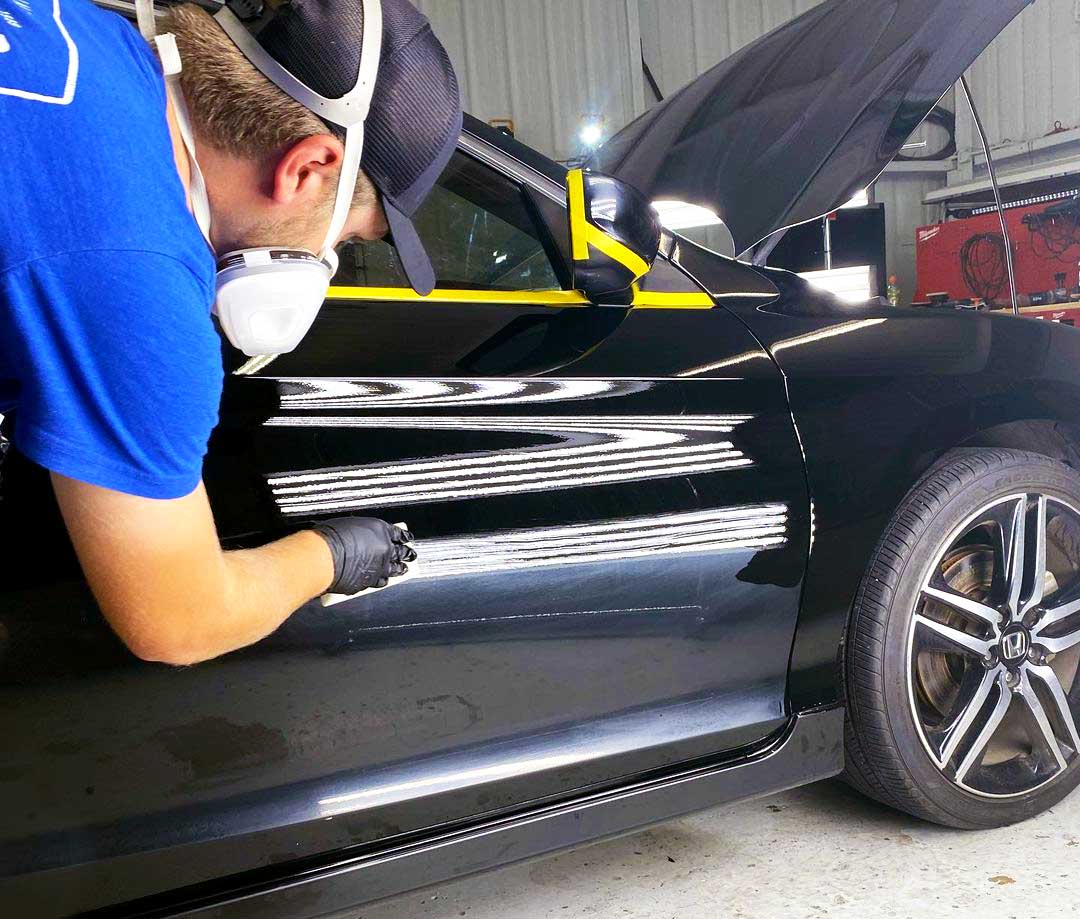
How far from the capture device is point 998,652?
5.94 ft

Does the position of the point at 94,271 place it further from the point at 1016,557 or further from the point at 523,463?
the point at 1016,557

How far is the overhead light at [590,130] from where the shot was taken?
25.4ft

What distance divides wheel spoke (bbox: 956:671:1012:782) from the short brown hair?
154 cm

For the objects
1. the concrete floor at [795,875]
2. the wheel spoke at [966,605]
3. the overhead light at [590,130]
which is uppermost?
the overhead light at [590,130]

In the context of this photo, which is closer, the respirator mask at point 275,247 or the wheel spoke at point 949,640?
the respirator mask at point 275,247

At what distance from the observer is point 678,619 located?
151 cm

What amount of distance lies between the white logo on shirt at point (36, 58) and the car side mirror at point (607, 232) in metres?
0.79

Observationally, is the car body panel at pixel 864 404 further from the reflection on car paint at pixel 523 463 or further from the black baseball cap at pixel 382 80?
the black baseball cap at pixel 382 80

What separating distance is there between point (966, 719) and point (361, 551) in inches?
47.7

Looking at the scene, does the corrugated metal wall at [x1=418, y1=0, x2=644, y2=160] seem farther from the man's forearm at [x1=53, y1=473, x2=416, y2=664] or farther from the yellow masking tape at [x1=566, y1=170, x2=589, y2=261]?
the man's forearm at [x1=53, y1=473, x2=416, y2=664]

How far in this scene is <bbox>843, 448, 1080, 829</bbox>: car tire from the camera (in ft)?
5.57

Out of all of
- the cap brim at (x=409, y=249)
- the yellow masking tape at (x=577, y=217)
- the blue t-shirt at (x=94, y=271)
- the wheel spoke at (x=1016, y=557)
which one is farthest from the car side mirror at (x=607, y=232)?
the wheel spoke at (x=1016, y=557)

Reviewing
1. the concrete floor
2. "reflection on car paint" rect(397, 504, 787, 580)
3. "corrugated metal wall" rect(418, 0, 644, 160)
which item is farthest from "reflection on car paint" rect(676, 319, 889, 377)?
"corrugated metal wall" rect(418, 0, 644, 160)

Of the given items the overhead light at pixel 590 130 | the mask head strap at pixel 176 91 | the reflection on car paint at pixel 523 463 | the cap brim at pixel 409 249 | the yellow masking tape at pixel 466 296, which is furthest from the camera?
the overhead light at pixel 590 130
